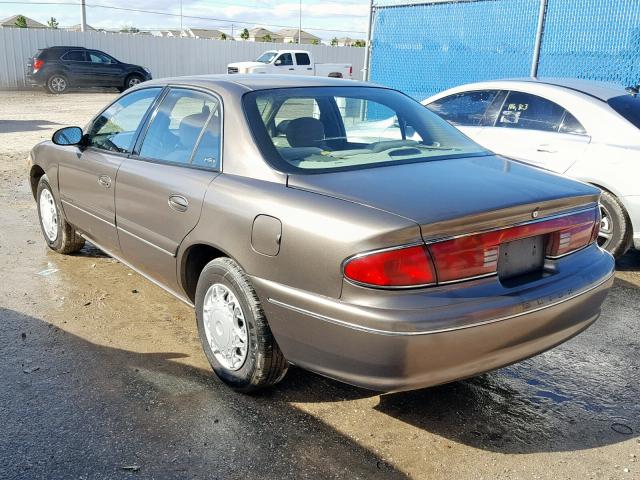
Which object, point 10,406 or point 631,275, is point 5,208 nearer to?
point 10,406

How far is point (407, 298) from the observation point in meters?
2.57

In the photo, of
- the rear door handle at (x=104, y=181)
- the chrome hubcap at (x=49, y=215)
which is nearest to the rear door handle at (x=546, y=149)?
the rear door handle at (x=104, y=181)

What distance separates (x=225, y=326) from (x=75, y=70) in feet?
79.3

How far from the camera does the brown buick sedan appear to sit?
2.59m

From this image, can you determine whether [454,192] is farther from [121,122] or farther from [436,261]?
[121,122]

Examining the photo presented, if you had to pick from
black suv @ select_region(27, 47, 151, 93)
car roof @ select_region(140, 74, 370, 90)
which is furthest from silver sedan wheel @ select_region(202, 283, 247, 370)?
black suv @ select_region(27, 47, 151, 93)

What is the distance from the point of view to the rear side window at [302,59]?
27.7 metres

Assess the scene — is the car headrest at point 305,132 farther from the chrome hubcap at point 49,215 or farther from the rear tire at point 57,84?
the rear tire at point 57,84

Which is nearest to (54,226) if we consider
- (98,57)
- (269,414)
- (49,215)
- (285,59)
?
(49,215)

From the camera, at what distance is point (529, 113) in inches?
240

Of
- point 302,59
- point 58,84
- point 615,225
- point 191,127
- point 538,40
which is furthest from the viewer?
point 302,59

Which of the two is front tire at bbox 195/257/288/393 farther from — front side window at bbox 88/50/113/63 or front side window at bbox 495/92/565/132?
front side window at bbox 88/50/113/63

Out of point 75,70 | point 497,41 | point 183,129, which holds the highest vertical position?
point 497,41

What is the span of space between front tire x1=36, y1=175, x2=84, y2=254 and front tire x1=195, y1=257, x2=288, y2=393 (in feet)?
8.17
